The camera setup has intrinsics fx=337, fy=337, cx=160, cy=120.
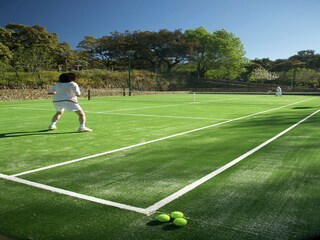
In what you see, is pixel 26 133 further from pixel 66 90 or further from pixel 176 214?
pixel 176 214

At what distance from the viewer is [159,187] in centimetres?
454

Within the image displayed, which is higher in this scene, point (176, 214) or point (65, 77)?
point (65, 77)

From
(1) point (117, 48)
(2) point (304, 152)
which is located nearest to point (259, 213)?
(2) point (304, 152)

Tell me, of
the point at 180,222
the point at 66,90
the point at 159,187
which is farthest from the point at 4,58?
the point at 180,222

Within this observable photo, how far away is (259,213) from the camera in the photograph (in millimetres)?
3639

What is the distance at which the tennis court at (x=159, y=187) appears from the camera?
330 centimetres

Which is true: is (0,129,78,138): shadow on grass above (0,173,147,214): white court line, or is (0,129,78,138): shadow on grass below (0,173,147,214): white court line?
below

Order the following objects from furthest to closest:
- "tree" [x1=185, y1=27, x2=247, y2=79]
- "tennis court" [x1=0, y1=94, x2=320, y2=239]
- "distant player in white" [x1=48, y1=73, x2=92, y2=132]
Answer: "tree" [x1=185, y1=27, x2=247, y2=79]
"distant player in white" [x1=48, y1=73, x2=92, y2=132]
"tennis court" [x1=0, y1=94, x2=320, y2=239]

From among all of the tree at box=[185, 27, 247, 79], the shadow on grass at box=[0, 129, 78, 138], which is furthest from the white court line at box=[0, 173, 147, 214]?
the tree at box=[185, 27, 247, 79]

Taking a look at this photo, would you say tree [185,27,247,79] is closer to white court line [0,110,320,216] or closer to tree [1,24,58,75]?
tree [1,24,58,75]

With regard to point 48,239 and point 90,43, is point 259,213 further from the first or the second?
point 90,43

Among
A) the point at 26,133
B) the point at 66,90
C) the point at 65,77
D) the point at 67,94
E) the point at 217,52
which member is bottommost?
the point at 26,133

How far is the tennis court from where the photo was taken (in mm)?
3303

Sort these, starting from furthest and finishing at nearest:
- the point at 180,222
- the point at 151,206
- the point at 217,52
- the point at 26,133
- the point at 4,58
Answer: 1. the point at 217,52
2. the point at 4,58
3. the point at 26,133
4. the point at 151,206
5. the point at 180,222
